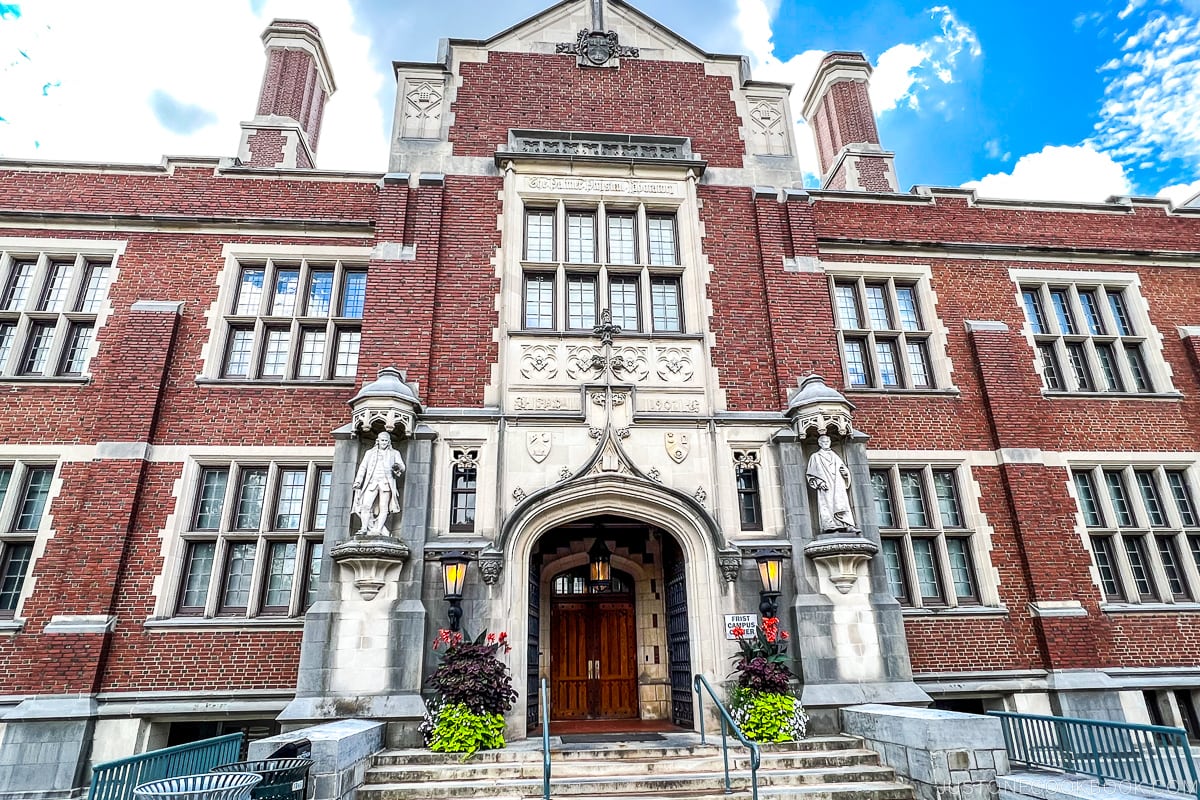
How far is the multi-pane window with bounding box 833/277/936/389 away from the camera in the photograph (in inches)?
500

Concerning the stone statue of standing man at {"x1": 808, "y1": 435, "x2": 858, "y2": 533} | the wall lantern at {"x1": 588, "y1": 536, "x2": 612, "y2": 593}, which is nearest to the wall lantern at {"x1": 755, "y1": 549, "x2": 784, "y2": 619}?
the stone statue of standing man at {"x1": 808, "y1": 435, "x2": 858, "y2": 533}

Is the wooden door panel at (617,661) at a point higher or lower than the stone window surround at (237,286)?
lower

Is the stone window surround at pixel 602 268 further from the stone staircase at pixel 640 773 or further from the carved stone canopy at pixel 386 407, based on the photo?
the stone staircase at pixel 640 773

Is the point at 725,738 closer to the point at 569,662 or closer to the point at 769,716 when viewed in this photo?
the point at 769,716

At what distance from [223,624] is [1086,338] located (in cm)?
1685

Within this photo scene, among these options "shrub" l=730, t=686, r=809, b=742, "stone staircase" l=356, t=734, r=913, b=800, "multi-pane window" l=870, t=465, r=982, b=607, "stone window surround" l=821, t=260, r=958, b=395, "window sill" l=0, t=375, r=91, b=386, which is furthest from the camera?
"stone window surround" l=821, t=260, r=958, b=395

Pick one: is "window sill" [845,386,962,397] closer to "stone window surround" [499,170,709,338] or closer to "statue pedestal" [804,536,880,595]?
"stone window surround" [499,170,709,338]

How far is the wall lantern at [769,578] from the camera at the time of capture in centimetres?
912

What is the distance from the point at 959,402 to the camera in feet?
40.8

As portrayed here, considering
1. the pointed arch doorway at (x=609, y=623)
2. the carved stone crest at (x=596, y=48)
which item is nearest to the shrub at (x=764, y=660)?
the pointed arch doorway at (x=609, y=623)

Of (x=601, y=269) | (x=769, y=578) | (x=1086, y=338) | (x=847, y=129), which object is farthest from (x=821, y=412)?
(x=847, y=129)

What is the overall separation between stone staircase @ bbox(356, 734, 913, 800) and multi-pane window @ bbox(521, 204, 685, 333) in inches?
255

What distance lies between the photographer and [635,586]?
12328mm

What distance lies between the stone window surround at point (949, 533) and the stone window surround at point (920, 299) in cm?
158
